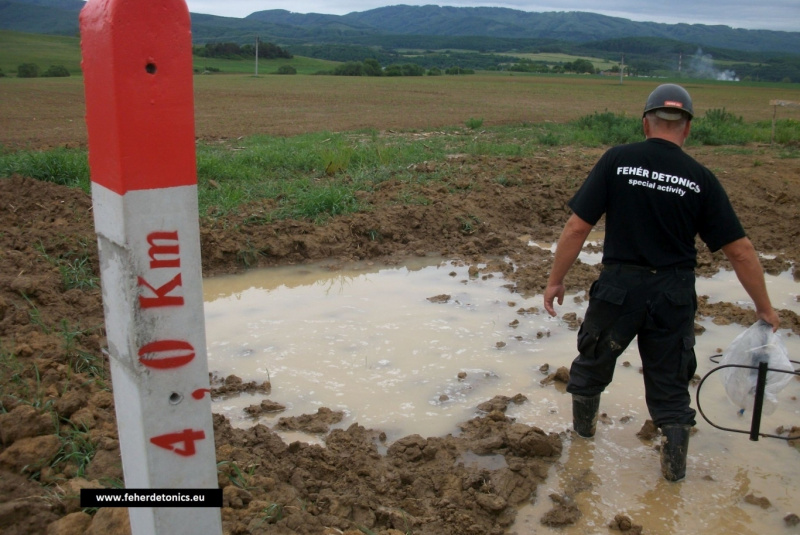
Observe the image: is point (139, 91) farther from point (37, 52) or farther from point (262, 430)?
point (37, 52)

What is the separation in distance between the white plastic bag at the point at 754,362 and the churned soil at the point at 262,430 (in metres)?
1.02

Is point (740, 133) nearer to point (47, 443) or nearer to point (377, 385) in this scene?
point (377, 385)

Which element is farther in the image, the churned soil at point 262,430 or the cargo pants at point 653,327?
the cargo pants at point 653,327

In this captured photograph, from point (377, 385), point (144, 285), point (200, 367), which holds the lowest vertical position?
point (377, 385)

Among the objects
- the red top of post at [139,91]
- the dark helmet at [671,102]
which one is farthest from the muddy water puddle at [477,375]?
the red top of post at [139,91]

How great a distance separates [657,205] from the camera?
11.7 feet

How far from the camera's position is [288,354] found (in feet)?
17.4

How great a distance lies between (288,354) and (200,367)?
11.6 feet

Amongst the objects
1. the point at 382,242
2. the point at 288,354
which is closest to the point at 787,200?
the point at 382,242

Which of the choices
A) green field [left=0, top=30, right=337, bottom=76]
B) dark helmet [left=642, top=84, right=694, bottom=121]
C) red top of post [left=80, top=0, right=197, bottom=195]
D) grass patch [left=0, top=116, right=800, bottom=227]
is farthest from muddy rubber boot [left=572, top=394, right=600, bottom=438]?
green field [left=0, top=30, right=337, bottom=76]

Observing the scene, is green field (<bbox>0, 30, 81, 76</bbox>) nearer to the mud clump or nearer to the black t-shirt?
the mud clump

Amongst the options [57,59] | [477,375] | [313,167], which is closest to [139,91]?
[477,375]

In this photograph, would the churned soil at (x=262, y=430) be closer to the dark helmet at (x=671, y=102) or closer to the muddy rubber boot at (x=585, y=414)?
the muddy rubber boot at (x=585, y=414)

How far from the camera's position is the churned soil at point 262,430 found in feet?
9.75
